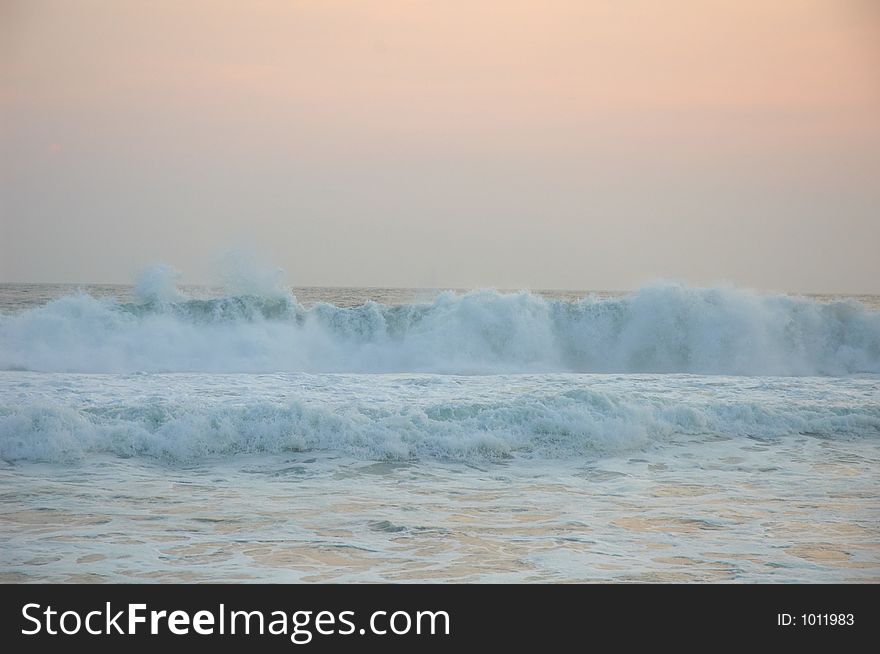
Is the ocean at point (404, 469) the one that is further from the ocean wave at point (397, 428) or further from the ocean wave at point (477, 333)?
the ocean wave at point (477, 333)

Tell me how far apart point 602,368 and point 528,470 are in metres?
12.1

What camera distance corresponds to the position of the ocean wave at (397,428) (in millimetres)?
9273

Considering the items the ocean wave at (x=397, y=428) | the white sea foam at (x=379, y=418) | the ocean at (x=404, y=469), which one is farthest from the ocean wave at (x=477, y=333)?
the ocean wave at (x=397, y=428)

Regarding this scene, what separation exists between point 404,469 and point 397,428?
3.85 feet

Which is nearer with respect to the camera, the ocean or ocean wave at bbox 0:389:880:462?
the ocean

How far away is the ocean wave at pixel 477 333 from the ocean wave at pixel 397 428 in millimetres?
7486

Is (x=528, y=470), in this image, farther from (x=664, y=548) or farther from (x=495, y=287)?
(x=495, y=287)

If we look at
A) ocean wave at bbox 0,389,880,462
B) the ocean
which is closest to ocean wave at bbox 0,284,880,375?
the ocean

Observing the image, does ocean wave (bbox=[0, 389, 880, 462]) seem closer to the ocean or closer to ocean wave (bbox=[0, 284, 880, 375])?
the ocean

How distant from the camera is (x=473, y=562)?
5.61 meters

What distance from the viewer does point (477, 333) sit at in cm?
2038

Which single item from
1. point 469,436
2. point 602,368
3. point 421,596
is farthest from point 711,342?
point 421,596

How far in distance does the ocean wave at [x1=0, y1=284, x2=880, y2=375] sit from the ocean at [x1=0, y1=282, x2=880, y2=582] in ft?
0.53

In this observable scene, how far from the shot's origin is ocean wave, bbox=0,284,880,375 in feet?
61.4
